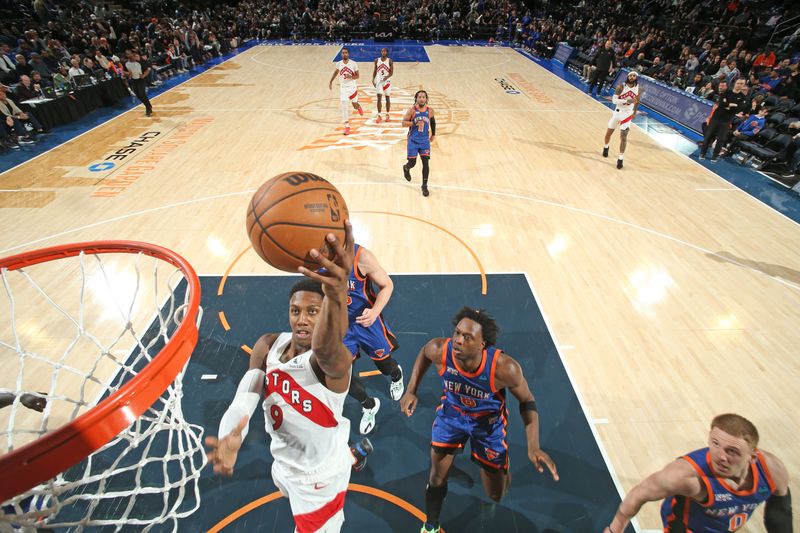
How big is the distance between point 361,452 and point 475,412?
1.12 m

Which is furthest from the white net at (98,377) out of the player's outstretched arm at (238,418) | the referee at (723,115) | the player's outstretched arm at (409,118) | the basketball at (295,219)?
the referee at (723,115)

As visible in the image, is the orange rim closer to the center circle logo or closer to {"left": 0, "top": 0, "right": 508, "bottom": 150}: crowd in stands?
the center circle logo

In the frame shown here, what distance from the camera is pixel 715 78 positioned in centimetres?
1177

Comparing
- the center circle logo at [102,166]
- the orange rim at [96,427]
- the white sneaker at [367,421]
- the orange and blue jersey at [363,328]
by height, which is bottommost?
the center circle logo at [102,166]

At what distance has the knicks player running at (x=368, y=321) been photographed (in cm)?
351

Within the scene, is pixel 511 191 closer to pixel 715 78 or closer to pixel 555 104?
pixel 555 104

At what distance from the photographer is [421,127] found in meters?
7.11

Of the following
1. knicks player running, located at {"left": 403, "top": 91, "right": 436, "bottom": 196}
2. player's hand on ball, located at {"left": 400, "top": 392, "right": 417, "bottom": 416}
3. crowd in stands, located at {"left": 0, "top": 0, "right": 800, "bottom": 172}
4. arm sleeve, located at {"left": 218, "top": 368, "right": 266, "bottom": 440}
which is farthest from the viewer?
crowd in stands, located at {"left": 0, "top": 0, "right": 800, "bottom": 172}

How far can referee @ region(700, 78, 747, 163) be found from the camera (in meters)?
8.41

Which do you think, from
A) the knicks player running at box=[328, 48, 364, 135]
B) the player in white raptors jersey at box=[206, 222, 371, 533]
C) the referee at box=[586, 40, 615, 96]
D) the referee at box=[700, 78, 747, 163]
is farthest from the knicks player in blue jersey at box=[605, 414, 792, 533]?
the referee at box=[586, 40, 615, 96]

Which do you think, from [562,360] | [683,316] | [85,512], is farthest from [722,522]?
[85,512]

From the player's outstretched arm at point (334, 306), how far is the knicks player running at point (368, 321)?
152 centimetres

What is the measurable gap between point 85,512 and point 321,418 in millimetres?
2392

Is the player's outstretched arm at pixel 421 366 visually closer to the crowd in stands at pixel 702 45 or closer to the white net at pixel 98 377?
the white net at pixel 98 377
